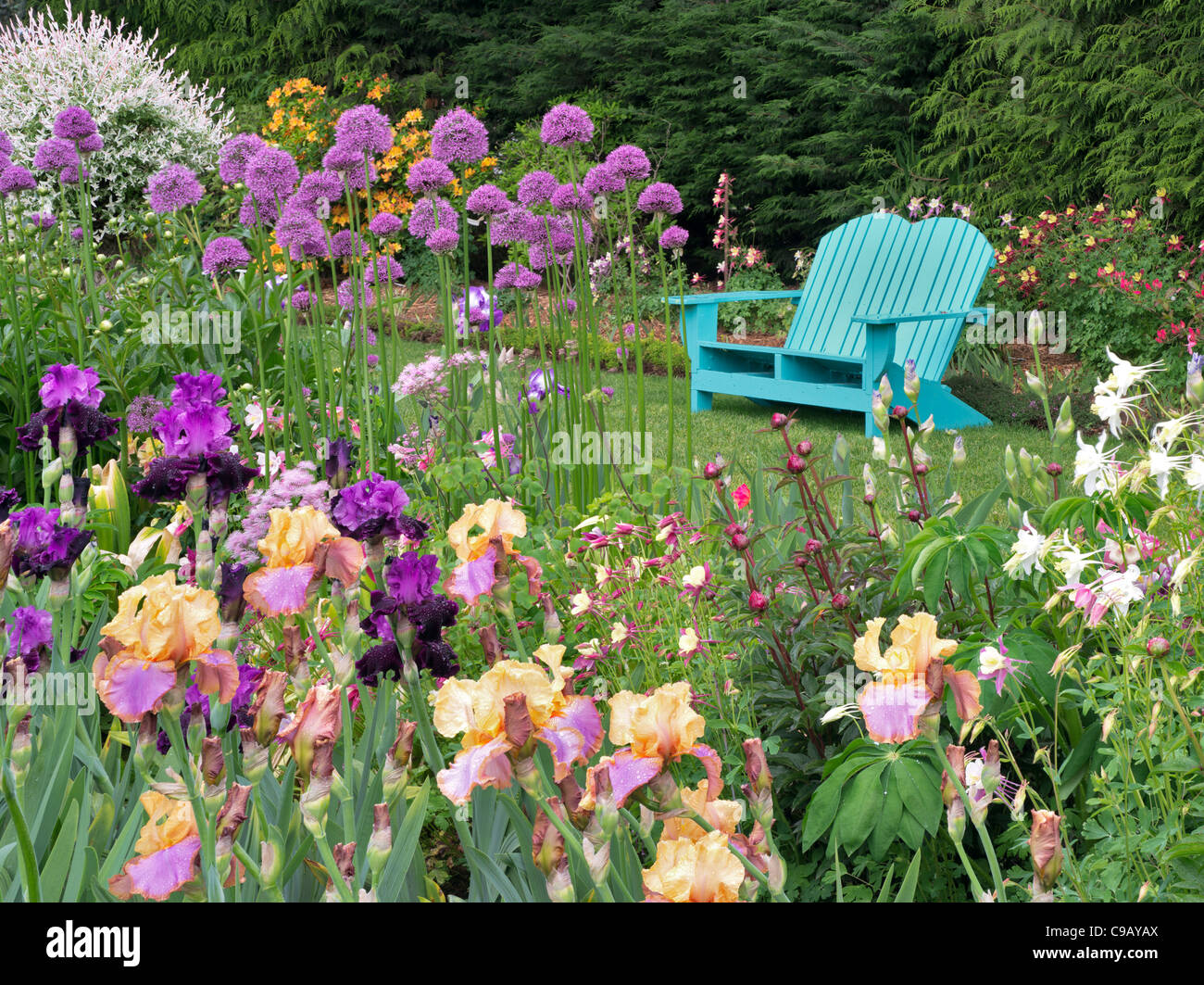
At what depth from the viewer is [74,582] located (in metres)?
1.43

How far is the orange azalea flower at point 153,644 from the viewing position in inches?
36.5

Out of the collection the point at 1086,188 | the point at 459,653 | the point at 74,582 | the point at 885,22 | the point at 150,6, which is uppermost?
the point at 150,6

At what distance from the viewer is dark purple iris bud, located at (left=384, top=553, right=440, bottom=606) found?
1.15m

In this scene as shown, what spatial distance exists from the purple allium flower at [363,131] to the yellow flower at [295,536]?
168 cm

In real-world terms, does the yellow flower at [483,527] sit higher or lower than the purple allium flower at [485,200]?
lower

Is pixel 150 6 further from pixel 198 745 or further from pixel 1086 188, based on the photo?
pixel 198 745

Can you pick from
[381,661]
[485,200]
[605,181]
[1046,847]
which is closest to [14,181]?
[485,200]

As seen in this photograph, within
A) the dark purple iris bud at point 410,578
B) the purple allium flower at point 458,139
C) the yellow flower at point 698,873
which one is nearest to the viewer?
the yellow flower at point 698,873

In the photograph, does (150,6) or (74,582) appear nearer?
(74,582)

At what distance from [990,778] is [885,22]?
979 cm

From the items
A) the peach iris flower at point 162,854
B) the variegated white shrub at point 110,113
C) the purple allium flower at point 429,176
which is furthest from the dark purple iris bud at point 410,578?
the variegated white shrub at point 110,113

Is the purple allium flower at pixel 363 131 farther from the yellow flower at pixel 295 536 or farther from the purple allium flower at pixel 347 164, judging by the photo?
the yellow flower at pixel 295 536

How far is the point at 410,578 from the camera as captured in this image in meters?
1.15
